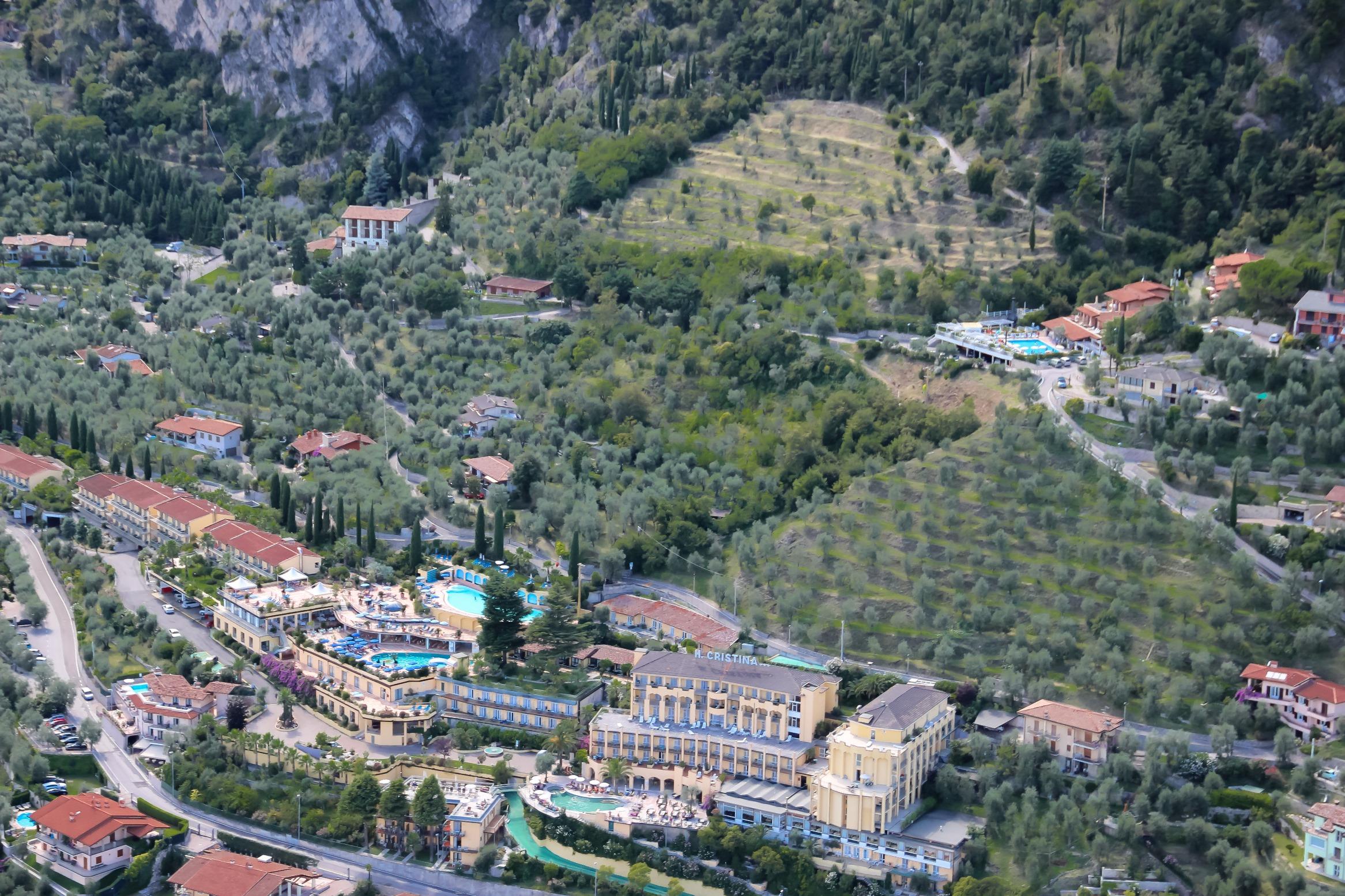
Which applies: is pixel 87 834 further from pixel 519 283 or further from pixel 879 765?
pixel 519 283

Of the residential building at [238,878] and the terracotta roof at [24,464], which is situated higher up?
the terracotta roof at [24,464]

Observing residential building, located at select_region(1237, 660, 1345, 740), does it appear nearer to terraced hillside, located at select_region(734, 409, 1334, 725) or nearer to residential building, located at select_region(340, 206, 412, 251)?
terraced hillside, located at select_region(734, 409, 1334, 725)

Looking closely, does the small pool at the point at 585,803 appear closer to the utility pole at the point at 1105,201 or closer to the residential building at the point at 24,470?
the residential building at the point at 24,470

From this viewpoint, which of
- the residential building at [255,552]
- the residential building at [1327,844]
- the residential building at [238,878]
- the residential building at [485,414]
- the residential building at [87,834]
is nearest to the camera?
the residential building at [1327,844]

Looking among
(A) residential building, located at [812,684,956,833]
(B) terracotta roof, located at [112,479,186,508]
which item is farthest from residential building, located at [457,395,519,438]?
(A) residential building, located at [812,684,956,833]

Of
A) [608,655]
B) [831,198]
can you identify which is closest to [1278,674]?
[608,655]

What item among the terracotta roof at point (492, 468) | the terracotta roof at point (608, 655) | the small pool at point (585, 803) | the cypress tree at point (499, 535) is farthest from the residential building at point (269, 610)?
the small pool at point (585, 803)

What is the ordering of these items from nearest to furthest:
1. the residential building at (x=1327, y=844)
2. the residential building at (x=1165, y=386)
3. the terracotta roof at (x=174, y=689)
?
the residential building at (x=1327, y=844)
the terracotta roof at (x=174, y=689)
the residential building at (x=1165, y=386)

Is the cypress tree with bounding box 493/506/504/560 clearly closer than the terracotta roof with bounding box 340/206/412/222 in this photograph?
Yes
